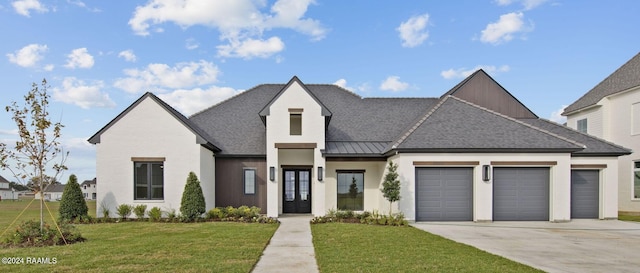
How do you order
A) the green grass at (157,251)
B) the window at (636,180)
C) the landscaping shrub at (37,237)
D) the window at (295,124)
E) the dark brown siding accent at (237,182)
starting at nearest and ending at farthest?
the green grass at (157,251), the landscaping shrub at (37,237), the window at (295,124), the dark brown siding accent at (237,182), the window at (636,180)

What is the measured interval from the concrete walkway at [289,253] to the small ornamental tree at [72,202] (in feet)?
28.8

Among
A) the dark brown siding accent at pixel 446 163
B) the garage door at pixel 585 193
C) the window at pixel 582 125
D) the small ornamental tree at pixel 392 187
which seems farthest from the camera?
the window at pixel 582 125

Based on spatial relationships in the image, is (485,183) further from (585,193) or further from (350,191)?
(350,191)

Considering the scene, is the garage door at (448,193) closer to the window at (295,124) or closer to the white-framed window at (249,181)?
the window at (295,124)

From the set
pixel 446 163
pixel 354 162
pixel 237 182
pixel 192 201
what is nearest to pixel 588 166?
pixel 446 163

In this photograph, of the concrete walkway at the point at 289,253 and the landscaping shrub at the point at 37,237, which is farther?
the landscaping shrub at the point at 37,237

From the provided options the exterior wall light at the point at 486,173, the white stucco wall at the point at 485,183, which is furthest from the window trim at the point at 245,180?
the exterior wall light at the point at 486,173

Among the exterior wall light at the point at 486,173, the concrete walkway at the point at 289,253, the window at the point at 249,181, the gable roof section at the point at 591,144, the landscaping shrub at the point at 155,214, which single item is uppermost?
the gable roof section at the point at 591,144

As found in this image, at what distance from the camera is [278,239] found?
38.5ft

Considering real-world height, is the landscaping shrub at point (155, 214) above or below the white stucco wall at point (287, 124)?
below

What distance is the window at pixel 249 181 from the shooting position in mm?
19672

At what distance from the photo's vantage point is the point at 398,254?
9250 millimetres

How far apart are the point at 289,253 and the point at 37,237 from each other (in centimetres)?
714

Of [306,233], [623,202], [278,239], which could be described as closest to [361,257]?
[278,239]
